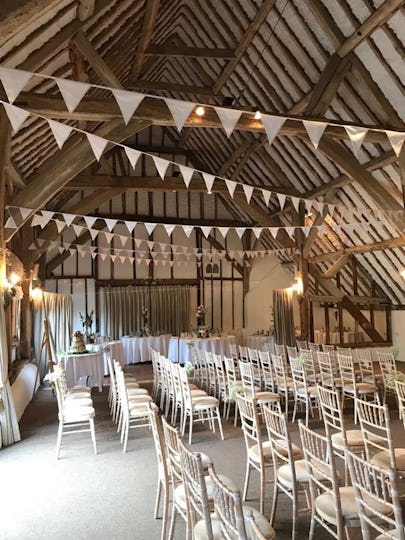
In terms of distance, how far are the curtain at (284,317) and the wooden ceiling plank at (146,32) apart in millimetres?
8396

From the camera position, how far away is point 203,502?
2.45m

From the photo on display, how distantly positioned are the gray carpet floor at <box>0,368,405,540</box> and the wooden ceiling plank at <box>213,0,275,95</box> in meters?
6.63

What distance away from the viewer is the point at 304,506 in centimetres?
401

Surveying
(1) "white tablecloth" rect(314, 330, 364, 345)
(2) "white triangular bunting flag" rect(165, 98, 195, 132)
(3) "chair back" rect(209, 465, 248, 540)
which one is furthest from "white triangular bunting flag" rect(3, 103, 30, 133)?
(1) "white tablecloth" rect(314, 330, 364, 345)

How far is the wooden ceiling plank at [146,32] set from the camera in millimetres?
6270

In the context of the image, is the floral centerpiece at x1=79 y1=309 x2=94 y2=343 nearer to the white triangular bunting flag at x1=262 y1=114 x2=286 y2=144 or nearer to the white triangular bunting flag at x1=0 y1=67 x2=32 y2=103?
the white triangular bunting flag at x1=262 y1=114 x2=286 y2=144

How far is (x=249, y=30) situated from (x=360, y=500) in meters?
7.68

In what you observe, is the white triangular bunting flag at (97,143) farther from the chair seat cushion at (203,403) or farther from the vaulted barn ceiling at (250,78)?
the chair seat cushion at (203,403)

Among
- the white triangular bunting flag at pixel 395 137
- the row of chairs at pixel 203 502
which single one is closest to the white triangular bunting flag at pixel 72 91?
the row of chairs at pixel 203 502

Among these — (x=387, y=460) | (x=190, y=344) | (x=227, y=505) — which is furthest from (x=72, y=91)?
(x=190, y=344)

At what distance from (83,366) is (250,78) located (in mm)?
6976

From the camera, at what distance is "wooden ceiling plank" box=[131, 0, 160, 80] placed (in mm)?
6270

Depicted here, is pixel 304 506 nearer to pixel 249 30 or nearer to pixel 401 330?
pixel 249 30

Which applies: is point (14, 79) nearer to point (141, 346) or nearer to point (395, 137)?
point (395, 137)
